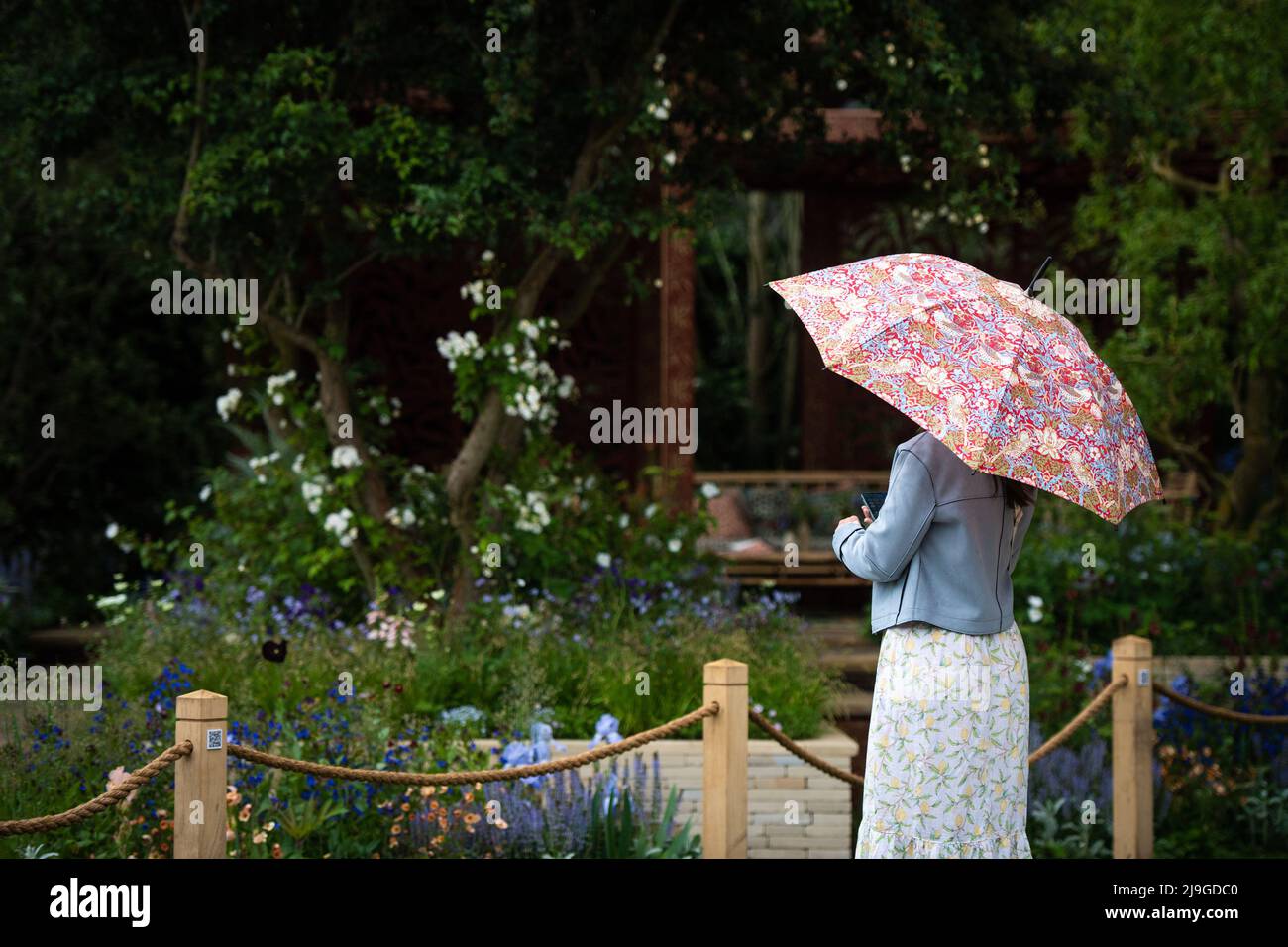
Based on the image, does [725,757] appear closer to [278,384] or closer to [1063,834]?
[1063,834]

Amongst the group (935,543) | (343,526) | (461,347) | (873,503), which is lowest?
(935,543)

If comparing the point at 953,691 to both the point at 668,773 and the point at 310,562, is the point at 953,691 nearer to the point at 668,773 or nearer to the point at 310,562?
the point at 668,773

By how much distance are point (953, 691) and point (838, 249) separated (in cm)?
1028

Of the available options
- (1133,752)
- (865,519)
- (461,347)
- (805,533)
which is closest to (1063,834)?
(1133,752)

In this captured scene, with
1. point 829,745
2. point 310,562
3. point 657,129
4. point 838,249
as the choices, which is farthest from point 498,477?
point 838,249

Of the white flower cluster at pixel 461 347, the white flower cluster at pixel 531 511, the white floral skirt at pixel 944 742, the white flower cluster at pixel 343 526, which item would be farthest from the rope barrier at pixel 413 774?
the white flower cluster at pixel 461 347

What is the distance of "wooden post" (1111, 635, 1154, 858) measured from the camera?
537cm

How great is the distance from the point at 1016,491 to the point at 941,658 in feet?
1.54

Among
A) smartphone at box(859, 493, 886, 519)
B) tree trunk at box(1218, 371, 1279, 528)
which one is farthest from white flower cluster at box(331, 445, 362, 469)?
tree trunk at box(1218, 371, 1279, 528)

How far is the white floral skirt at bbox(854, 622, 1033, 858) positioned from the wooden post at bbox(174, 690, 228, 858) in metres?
1.68

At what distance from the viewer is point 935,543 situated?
3.54 meters

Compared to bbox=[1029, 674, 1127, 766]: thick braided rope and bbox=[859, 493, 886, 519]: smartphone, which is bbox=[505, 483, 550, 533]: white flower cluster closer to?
bbox=[1029, 674, 1127, 766]: thick braided rope

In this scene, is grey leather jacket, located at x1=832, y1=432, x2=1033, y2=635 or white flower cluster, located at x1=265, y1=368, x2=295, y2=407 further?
white flower cluster, located at x1=265, y1=368, x2=295, y2=407
